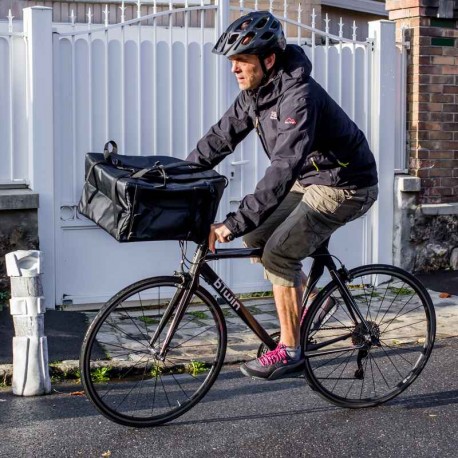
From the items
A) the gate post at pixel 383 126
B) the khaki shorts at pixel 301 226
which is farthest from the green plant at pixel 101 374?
the gate post at pixel 383 126

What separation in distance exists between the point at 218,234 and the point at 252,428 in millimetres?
1057

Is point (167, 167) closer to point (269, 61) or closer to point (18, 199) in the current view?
point (269, 61)

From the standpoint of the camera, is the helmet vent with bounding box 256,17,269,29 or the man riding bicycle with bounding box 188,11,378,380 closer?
the man riding bicycle with bounding box 188,11,378,380

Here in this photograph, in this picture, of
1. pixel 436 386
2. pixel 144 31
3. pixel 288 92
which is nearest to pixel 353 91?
pixel 144 31

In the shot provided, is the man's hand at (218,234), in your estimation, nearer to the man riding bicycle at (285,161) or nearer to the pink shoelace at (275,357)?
the man riding bicycle at (285,161)

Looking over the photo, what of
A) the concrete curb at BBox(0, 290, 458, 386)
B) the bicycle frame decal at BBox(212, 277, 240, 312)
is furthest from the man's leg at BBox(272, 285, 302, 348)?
the concrete curb at BBox(0, 290, 458, 386)

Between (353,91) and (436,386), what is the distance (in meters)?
3.53

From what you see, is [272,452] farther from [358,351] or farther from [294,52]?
[294,52]

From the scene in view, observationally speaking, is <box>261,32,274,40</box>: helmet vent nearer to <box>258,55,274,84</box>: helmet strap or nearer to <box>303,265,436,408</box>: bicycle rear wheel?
<box>258,55,274,84</box>: helmet strap

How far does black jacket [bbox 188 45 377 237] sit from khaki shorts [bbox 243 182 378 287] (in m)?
0.07

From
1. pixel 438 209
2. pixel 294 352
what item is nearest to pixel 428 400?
pixel 294 352

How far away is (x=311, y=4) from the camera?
11266mm

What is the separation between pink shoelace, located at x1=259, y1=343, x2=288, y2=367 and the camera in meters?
5.20

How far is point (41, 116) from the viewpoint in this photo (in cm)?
764
